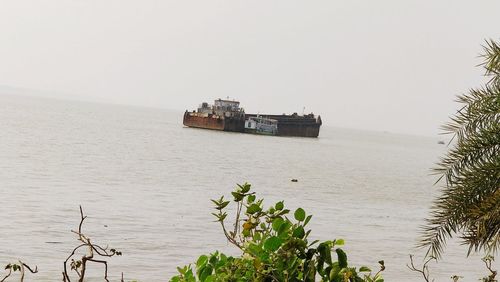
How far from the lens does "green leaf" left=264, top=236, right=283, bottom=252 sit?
7.87 ft

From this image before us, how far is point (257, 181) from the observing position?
40781mm

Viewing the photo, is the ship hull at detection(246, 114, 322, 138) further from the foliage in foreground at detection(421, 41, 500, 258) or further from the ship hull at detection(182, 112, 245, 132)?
the foliage in foreground at detection(421, 41, 500, 258)

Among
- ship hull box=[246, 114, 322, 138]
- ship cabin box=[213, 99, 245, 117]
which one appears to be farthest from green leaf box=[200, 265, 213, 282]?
ship hull box=[246, 114, 322, 138]

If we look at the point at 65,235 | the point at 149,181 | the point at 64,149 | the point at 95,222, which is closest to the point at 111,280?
the point at 65,235

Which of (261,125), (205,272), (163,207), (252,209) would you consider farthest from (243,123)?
(205,272)

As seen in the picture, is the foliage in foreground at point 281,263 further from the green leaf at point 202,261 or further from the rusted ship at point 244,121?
the rusted ship at point 244,121

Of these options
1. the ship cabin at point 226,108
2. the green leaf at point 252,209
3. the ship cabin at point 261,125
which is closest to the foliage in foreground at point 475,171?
the green leaf at point 252,209

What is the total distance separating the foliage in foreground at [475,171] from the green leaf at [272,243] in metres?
5.89

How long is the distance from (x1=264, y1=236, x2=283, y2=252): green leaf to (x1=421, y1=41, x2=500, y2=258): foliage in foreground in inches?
232

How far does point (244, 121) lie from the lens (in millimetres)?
89250

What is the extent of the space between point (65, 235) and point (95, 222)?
2235mm

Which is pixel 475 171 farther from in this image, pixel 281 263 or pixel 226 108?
pixel 226 108

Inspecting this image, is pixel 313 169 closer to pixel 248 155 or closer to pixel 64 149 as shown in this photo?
pixel 248 155

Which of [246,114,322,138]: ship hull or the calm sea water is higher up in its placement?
[246,114,322,138]: ship hull
